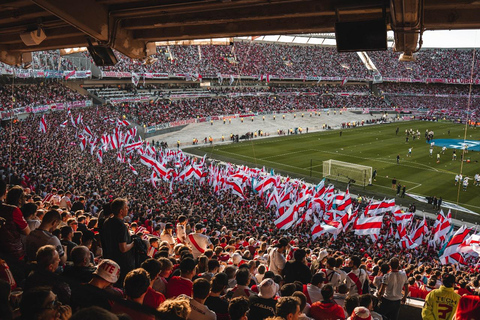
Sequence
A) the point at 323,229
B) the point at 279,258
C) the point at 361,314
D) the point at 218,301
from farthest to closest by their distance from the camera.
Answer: the point at 323,229 → the point at 279,258 → the point at 218,301 → the point at 361,314

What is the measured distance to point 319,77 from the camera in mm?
90750

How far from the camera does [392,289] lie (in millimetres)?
6953

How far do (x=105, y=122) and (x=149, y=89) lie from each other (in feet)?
80.9

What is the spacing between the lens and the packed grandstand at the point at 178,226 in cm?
448

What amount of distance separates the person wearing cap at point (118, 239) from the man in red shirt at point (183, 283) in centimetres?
87

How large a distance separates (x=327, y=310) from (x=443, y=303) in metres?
2.09

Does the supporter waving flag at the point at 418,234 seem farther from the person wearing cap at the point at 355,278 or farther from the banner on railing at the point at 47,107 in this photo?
the banner on railing at the point at 47,107

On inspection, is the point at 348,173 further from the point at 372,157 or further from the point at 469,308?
the point at 469,308

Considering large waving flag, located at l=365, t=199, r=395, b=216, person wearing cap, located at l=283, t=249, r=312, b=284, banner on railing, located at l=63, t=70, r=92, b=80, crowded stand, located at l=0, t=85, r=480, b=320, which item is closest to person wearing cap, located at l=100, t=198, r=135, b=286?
crowded stand, located at l=0, t=85, r=480, b=320

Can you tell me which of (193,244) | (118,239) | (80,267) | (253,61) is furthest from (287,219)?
(253,61)

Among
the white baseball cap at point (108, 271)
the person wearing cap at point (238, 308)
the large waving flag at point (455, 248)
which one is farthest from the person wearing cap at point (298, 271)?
the large waving flag at point (455, 248)

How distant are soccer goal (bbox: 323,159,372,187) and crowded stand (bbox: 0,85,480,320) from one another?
15.7 ft

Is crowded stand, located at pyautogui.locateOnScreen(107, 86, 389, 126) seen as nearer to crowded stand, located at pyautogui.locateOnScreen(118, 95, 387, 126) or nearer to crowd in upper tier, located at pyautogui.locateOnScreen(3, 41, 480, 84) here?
crowded stand, located at pyautogui.locateOnScreen(118, 95, 387, 126)

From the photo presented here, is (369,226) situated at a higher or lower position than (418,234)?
higher
